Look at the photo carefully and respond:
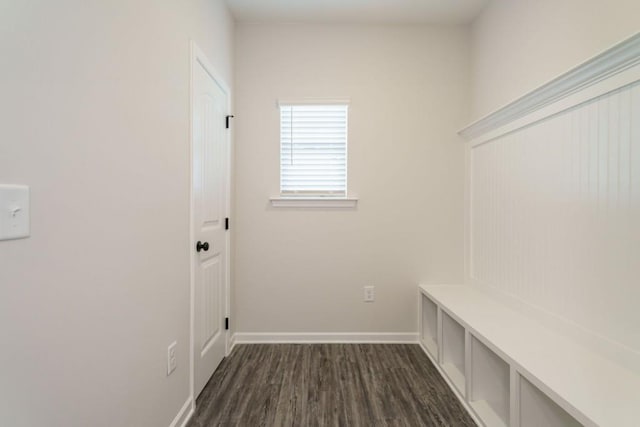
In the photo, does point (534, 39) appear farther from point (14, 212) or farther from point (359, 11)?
point (14, 212)

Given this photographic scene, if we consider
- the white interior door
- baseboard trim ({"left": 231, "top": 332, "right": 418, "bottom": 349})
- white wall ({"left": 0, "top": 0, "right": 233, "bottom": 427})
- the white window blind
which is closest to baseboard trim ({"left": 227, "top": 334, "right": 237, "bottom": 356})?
baseboard trim ({"left": 231, "top": 332, "right": 418, "bottom": 349})

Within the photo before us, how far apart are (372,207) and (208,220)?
137 cm

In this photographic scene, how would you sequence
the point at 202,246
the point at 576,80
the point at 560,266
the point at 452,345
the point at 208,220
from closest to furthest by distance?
the point at 576,80 → the point at 560,266 → the point at 202,246 → the point at 208,220 → the point at 452,345

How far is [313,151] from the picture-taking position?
267cm

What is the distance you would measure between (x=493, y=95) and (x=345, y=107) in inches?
45.6

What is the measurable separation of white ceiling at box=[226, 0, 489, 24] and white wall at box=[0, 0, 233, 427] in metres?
1.01

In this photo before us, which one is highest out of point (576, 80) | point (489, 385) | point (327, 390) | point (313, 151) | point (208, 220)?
point (576, 80)

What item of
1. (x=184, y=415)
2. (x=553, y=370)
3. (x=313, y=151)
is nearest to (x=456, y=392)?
(x=553, y=370)

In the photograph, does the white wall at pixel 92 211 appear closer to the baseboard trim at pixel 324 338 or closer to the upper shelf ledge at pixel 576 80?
the baseboard trim at pixel 324 338

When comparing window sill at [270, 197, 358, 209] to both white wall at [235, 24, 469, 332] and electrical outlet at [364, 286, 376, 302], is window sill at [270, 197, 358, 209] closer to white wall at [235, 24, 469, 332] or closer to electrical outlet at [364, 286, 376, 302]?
white wall at [235, 24, 469, 332]

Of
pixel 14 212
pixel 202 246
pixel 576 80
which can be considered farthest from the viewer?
pixel 202 246

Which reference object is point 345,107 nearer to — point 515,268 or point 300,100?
point 300,100

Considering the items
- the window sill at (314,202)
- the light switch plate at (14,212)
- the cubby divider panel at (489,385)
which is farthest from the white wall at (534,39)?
the light switch plate at (14,212)

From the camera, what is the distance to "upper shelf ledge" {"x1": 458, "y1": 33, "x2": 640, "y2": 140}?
1.21 metres
